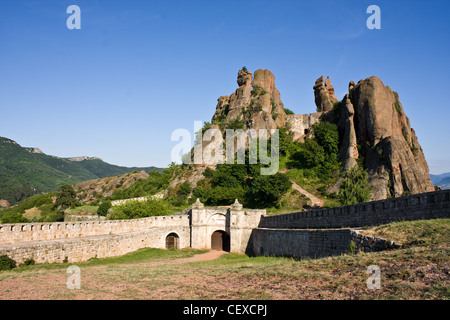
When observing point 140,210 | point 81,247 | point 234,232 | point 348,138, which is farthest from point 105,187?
point 81,247

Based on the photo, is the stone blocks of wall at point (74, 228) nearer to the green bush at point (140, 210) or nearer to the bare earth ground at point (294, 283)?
the green bush at point (140, 210)

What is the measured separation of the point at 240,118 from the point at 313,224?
3904cm

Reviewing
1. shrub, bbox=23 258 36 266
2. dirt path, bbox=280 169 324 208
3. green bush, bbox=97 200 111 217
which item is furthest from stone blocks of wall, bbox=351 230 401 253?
green bush, bbox=97 200 111 217

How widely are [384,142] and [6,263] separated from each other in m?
38.7

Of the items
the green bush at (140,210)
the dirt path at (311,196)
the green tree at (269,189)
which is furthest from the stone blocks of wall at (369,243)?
the green tree at (269,189)

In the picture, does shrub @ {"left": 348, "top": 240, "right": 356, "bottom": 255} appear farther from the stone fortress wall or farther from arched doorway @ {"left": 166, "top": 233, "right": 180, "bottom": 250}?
arched doorway @ {"left": 166, "top": 233, "right": 180, "bottom": 250}

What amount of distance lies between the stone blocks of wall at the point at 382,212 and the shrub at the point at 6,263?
627 inches

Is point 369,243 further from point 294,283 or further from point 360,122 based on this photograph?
point 360,122

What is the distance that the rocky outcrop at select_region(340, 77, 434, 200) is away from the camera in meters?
38.3

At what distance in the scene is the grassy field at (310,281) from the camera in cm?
766

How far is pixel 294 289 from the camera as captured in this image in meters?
8.73

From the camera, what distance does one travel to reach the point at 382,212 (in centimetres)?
1591
